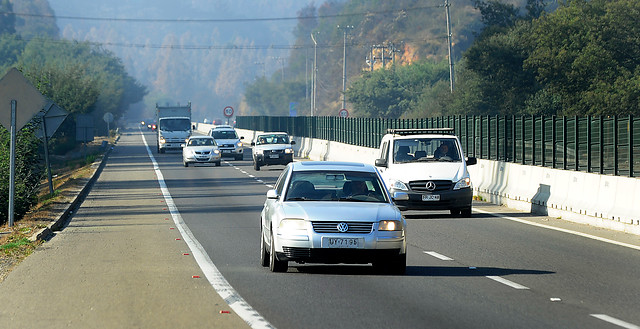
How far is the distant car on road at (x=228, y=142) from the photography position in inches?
2291

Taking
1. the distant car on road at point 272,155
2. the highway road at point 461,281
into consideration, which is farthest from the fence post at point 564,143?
the distant car on road at point 272,155

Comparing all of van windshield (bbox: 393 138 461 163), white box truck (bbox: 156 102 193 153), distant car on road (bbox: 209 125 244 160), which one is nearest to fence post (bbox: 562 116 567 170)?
van windshield (bbox: 393 138 461 163)

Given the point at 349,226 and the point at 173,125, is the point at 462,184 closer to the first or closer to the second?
the point at 349,226

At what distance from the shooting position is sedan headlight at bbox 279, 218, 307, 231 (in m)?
13.4

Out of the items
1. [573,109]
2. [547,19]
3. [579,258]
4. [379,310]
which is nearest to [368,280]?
[379,310]

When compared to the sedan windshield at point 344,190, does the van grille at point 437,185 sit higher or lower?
lower

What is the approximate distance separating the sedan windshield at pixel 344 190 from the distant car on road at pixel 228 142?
43692 millimetres

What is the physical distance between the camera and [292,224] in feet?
44.1

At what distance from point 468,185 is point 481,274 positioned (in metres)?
9.69

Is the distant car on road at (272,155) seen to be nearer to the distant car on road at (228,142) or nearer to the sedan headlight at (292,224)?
the distant car on road at (228,142)

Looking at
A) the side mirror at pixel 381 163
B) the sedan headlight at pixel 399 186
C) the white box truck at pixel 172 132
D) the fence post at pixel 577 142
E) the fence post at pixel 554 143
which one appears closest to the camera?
the sedan headlight at pixel 399 186

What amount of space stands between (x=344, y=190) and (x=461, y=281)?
2039 mm

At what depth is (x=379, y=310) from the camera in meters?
10.9

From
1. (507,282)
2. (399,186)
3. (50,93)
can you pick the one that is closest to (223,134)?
(50,93)
